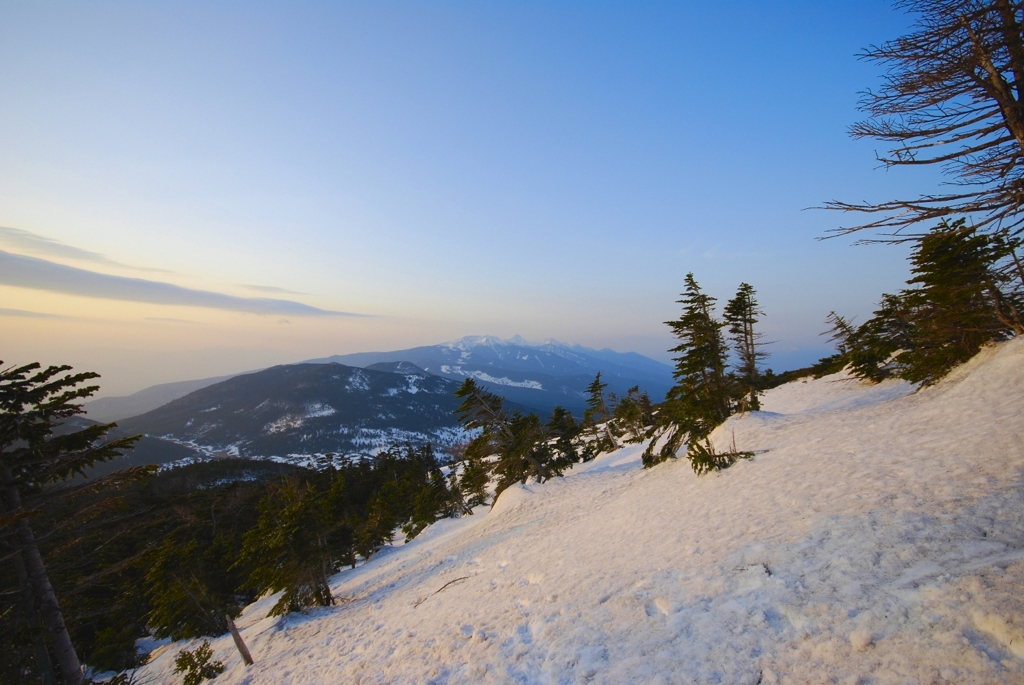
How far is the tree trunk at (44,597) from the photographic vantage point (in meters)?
8.87

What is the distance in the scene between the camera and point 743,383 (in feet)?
77.5

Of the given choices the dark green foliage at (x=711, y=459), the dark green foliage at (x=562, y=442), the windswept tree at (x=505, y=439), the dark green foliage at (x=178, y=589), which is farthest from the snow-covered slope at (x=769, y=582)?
the dark green foliage at (x=562, y=442)

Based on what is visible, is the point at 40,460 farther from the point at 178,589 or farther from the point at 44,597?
the point at 178,589

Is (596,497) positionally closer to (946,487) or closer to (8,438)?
(946,487)

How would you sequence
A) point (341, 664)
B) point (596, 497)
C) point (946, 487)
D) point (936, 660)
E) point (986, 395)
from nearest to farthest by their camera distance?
point (936, 660) < point (946, 487) < point (341, 664) < point (986, 395) < point (596, 497)

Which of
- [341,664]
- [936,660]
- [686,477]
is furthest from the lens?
[686,477]

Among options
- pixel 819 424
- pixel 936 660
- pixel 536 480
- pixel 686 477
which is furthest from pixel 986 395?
pixel 536 480

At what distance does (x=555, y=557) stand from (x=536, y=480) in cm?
→ 1368

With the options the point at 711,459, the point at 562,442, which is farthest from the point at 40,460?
the point at 562,442

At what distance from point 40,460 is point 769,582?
1655 centimetres

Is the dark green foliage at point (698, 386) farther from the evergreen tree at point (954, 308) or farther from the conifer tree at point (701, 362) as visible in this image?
the evergreen tree at point (954, 308)

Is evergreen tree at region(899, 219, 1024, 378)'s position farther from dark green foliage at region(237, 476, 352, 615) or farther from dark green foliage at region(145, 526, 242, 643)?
dark green foliage at region(145, 526, 242, 643)

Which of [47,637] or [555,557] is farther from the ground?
[555,557]

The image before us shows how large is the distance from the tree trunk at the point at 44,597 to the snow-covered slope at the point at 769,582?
499cm
